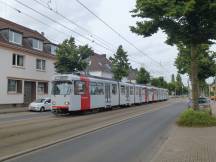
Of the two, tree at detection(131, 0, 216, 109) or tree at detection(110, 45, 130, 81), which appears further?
tree at detection(110, 45, 130, 81)

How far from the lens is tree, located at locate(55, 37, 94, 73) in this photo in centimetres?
4569

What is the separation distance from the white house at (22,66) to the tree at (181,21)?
923 inches

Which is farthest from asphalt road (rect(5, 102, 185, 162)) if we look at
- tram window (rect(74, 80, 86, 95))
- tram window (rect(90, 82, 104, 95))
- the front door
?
the front door

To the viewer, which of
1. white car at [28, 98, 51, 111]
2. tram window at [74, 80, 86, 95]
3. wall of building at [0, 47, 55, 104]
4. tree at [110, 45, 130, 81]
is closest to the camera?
tram window at [74, 80, 86, 95]

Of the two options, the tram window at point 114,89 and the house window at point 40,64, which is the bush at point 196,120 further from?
the house window at point 40,64

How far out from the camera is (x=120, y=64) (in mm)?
70625

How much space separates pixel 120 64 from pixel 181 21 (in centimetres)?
5107

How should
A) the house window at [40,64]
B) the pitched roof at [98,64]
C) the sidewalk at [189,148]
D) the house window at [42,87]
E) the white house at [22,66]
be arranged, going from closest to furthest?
the sidewalk at [189,148] < the white house at [22,66] < the house window at [40,64] < the house window at [42,87] < the pitched roof at [98,64]

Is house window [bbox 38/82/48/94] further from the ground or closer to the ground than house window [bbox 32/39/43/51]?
closer to the ground

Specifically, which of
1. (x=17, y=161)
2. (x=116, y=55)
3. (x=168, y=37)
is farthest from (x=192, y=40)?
(x=116, y=55)

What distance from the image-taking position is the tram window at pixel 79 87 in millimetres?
28719

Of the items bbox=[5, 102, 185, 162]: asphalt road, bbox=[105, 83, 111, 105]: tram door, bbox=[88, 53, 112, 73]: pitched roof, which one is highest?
bbox=[88, 53, 112, 73]: pitched roof

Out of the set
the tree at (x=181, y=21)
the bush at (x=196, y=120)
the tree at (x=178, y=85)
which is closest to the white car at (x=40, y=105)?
the tree at (x=181, y=21)

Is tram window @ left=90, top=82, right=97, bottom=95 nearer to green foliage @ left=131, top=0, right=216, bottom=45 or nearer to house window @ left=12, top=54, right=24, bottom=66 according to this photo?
green foliage @ left=131, top=0, right=216, bottom=45
